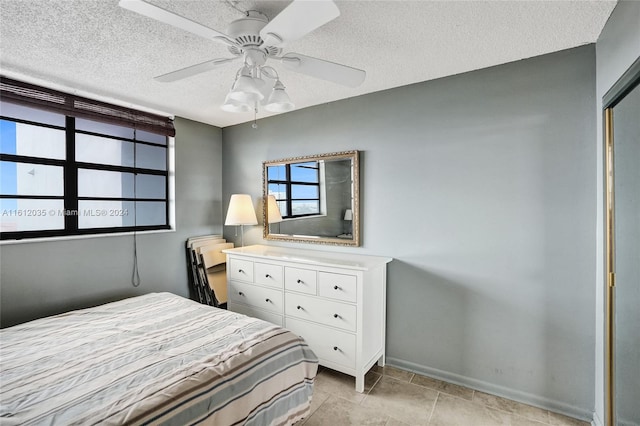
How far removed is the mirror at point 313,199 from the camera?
2854 millimetres

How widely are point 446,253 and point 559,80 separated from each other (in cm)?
141

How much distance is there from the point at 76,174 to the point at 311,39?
246 centimetres

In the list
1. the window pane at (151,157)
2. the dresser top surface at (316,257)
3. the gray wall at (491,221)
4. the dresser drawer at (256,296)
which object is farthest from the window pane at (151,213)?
the gray wall at (491,221)

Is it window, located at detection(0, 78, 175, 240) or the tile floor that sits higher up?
window, located at detection(0, 78, 175, 240)

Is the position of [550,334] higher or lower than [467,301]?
lower

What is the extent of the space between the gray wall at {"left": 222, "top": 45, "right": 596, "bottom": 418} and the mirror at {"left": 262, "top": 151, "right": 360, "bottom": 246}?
152mm

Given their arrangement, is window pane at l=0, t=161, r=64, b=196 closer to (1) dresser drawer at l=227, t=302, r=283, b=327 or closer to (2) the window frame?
(2) the window frame

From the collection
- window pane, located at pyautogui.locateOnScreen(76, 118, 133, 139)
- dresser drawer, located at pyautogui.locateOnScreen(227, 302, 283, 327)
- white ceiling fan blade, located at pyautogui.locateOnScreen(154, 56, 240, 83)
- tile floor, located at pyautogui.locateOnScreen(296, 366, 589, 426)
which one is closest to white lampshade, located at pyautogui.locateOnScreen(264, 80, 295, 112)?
white ceiling fan blade, located at pyautogui.locateOnScreen(154, 56, 240, 83)

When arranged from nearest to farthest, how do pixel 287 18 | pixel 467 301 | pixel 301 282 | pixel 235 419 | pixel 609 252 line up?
pixel 287 18 → pixel 235 419 → pixel 609 252 → pixel 467 301 → pixel 301 282

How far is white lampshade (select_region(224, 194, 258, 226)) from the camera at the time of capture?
3.33 metres

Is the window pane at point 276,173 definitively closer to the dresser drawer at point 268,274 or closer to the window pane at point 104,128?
the dresser drawer at point 268,274

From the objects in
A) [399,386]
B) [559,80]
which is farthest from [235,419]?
[559,80]

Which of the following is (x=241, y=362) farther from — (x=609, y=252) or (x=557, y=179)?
(x=557, y=179)

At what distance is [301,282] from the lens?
8.39 feet
